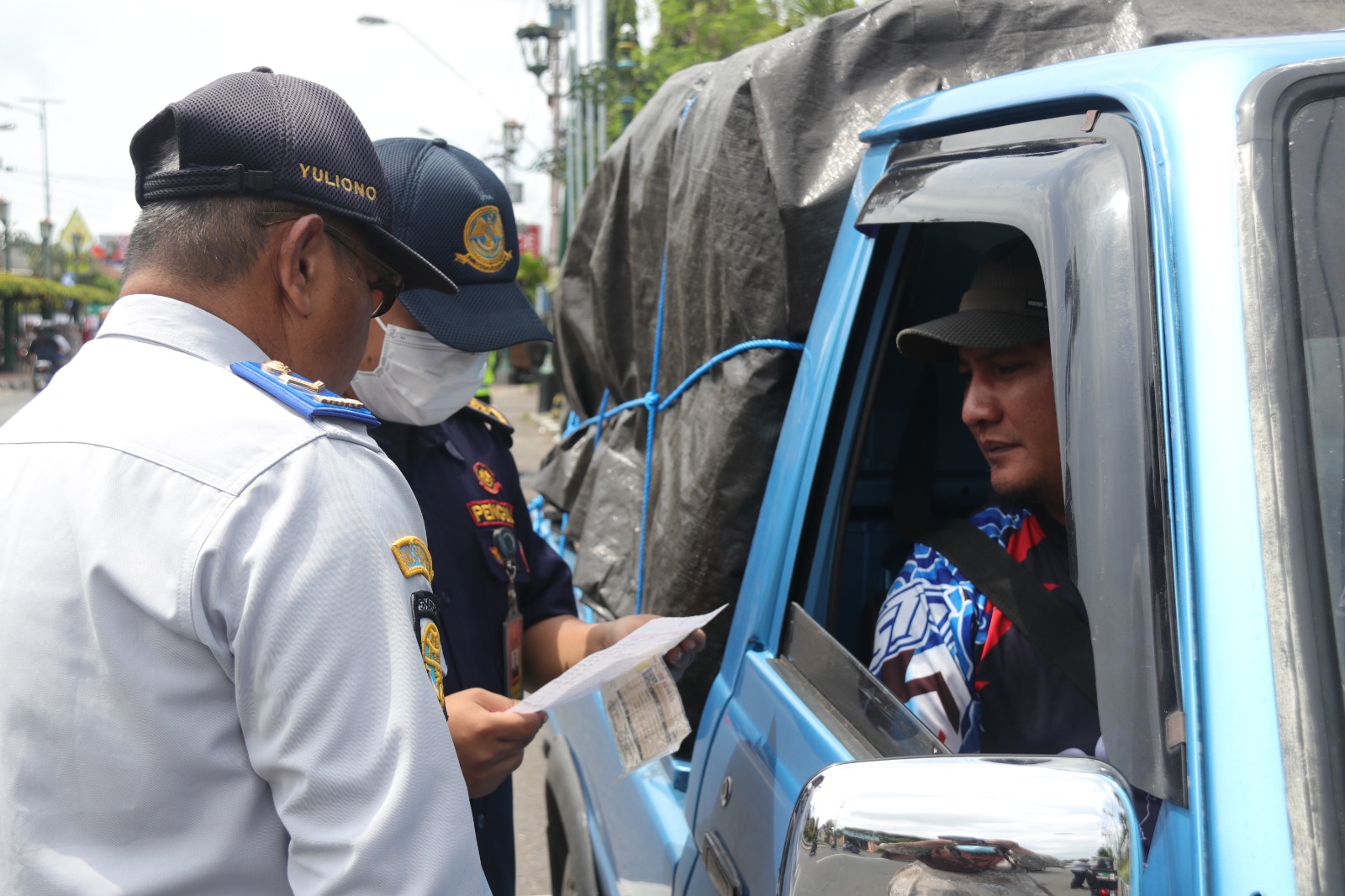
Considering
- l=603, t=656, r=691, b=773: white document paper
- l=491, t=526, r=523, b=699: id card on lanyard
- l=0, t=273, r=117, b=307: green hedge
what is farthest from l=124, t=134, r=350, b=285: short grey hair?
l=0, t=273, r=117, b=307: green hedge

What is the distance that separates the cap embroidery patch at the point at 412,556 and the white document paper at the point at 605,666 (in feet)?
1.56

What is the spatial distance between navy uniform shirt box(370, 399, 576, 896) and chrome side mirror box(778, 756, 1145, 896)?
1.25 meters

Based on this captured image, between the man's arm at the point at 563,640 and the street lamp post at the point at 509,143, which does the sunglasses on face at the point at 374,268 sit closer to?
the man's arm at the point at 563,640

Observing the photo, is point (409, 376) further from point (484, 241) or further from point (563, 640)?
point (563, 640)

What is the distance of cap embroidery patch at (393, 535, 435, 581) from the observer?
111cm

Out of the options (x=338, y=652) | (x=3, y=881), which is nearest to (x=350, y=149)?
(x=338, y=652)

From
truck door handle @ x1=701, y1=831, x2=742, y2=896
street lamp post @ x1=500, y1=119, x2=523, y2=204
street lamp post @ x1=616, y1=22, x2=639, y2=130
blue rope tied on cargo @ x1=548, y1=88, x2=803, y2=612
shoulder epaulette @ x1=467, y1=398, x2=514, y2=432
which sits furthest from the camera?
street lamp post @ x1=500, y1=119, x2=523, y2=204

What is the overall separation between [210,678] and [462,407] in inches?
51.4

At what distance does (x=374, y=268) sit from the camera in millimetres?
1373

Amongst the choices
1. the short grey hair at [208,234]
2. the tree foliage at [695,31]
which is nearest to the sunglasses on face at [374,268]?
the short grey hair at [208,234]

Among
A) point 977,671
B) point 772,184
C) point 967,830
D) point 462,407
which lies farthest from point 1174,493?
point 462,407

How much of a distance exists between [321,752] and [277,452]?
0.28 metres

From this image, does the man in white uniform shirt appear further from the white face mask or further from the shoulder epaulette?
the shoulder epaulette

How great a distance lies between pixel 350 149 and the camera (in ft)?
4.26
